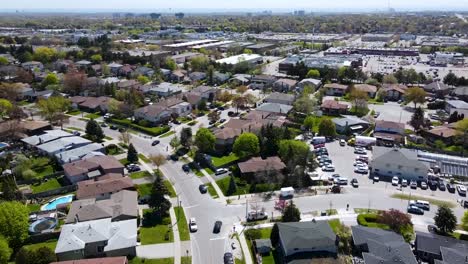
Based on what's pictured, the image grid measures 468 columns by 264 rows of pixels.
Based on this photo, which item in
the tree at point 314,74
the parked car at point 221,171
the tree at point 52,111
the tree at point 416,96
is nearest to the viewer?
the parked car at point 221,171

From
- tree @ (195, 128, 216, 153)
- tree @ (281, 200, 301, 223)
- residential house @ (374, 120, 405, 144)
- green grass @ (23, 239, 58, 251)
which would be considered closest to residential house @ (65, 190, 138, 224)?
green grass @ (23, 239, 58, 251)

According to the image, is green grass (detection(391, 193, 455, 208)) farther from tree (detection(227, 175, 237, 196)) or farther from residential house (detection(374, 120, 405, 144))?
tree (detection(227, 175, 237, 196))

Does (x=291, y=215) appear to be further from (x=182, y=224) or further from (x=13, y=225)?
(x=13, y=225)

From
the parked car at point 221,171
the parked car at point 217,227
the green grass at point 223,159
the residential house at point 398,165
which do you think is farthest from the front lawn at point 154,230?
the residential house at point 398,165

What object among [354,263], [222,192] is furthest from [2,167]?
[354,263]

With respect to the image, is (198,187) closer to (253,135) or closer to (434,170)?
(253,135)

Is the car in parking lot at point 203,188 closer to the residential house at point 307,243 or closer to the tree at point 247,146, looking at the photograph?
the tree at point 247,146

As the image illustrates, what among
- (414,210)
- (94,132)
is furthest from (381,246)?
(94,132)
